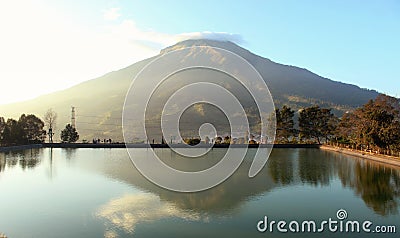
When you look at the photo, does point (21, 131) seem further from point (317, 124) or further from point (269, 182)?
point (317, 124)

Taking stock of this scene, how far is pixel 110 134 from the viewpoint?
224 ft

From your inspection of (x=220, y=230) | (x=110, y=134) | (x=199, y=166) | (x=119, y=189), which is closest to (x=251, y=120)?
(x=110, y=134)

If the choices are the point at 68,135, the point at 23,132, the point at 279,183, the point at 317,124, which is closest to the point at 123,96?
the point at 68,135

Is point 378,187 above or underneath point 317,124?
underneath

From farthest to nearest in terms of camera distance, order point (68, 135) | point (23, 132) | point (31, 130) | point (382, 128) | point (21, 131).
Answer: point (68, 135), point (31, 130), point (23, 132), point (21, 131), point (382, 128)

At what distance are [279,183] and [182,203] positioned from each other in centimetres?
505

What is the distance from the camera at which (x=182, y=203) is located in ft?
35.3

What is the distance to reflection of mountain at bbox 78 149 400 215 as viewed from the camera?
419 inches

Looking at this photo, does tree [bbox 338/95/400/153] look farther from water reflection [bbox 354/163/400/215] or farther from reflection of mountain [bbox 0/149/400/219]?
water reflection [bbox 354/163/400/215]

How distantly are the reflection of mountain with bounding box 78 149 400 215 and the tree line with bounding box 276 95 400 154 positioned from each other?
2.72m

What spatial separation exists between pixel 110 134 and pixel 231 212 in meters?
61.1

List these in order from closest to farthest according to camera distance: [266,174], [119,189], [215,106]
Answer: [119,189], [266,174], [215,106]

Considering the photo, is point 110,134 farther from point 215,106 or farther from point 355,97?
point 355,97

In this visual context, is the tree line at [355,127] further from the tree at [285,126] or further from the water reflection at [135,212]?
the water reflection at [135,212]
